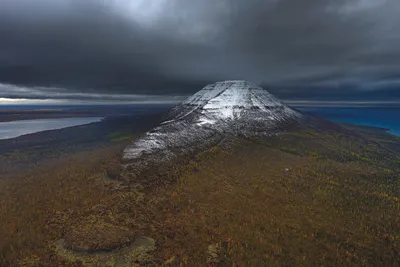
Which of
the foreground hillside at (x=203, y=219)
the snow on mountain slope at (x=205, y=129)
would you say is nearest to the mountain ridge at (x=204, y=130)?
the snow on mountain slope at (x=205, y=129)

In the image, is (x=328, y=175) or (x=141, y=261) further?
(x=328, y=175)

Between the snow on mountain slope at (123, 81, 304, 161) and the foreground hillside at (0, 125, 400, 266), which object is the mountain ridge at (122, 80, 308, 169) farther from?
the foreground hillside at (0, 125, 400, 266)

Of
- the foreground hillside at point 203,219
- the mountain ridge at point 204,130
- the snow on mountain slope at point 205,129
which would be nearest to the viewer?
the foreground hillside at point 203,219

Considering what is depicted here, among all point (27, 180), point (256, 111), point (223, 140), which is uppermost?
point (256, 111)

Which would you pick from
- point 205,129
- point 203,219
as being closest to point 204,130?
point 205,129

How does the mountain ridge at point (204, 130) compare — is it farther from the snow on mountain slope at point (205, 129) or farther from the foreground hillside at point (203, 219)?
the foreground hillside at point (203, 219)

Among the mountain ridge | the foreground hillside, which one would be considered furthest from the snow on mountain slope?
the foreground hillside

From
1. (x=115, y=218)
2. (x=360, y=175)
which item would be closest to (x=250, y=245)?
(x=115, y=218)

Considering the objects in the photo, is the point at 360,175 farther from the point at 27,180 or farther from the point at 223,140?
the point at 27,180

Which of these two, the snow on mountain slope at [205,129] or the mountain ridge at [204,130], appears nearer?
the mountain ridge at [204,130]

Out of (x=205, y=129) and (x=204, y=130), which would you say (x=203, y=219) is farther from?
(x=205, y=129)
